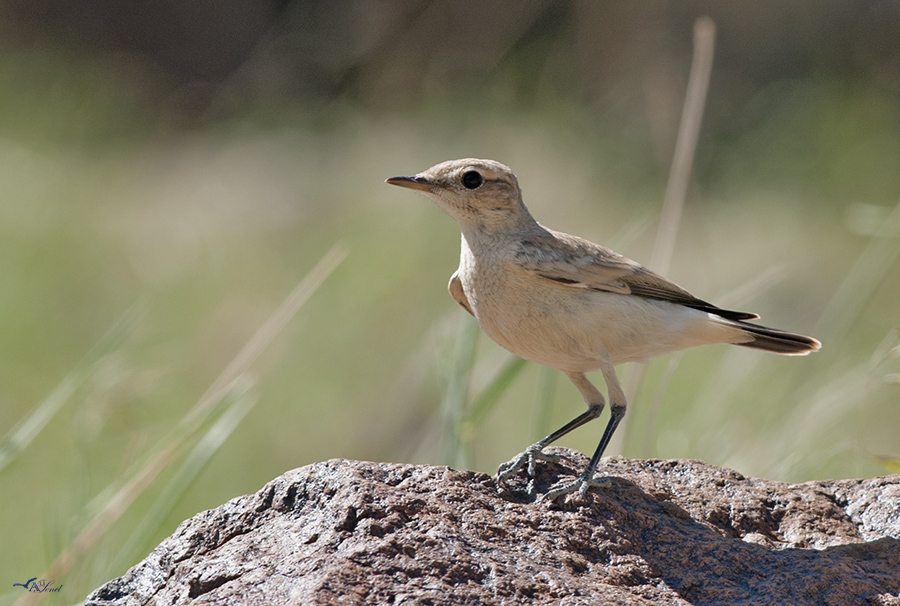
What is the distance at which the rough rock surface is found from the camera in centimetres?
248

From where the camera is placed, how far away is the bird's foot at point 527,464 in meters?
3.21

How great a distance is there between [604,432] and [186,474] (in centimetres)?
156

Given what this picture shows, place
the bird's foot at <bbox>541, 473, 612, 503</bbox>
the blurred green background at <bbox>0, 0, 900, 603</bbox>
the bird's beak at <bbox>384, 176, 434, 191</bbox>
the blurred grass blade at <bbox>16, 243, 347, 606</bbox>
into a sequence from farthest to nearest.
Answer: the blurred green background at <bbox>0, 0, 900, 603</bbox>, the bird's beak at <bbox>384, 176, 434, 191</bbox>, the blurred grass blade at <bbox>16, 243, 347, 606</bbox>, the bird's foot at <bbox>541, 473, 612, 503</bbox>

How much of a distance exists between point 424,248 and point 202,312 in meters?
2.29

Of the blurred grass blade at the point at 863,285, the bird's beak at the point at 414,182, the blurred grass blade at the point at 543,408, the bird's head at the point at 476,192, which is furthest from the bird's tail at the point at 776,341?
the bird's beak at the point at 414,182

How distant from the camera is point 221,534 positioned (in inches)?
112

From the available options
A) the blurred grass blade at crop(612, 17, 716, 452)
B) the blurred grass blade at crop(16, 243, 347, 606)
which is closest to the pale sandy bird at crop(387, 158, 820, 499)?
the blurred grass blade at crop(612, 17, 716, 452)

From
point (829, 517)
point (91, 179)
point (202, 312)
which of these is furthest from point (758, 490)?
point (91, 179)

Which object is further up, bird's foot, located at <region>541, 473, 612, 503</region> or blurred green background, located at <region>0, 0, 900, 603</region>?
blurred green background, located at <region>0, 0, 900, 603</region>

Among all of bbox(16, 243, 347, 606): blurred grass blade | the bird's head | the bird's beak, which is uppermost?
the bird's head

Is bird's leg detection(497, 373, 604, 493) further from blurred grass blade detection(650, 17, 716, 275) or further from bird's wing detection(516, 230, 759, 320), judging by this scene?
blurred grass blade detection(650, 17, 716, 275)

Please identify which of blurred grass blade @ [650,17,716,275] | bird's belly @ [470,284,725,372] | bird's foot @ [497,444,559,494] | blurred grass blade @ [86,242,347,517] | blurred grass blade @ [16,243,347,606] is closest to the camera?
bird's foot @ [497,444,559,494]

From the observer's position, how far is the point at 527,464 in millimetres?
3365

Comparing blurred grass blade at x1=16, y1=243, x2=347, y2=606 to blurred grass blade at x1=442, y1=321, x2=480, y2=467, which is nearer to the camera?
blurred grass blade at x1=16, y1=243, x2=347, y2=606
